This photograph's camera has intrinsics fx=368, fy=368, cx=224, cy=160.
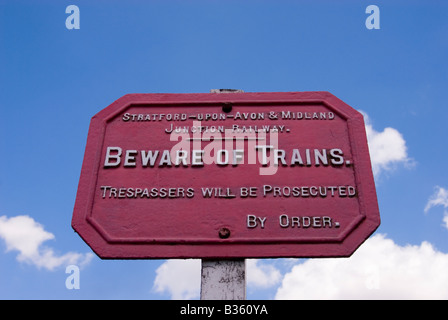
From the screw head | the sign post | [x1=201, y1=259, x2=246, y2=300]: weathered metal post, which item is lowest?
[x1=201, y1=259, x2=246, y2=300]: weathered metal post

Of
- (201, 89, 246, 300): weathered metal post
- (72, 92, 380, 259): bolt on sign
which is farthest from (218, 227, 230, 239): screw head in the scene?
(201, 89, 246, 300): weathered metal post

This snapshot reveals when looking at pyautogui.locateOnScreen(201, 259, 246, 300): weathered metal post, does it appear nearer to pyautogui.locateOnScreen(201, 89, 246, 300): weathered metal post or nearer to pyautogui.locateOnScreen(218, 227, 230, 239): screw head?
pyautogui.locateOnScreen(201, 89, 246, 300): weathered metal post

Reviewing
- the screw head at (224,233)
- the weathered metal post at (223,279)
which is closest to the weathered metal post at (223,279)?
the weathered metal post at (223,279)

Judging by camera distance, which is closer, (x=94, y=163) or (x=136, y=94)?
(x=94, y=163)

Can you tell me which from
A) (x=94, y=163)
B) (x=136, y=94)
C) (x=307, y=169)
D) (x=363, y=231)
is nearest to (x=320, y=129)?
(x=307, y=169)

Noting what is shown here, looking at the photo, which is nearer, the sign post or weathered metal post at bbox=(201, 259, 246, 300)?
weathered metal post at bbox=(201, 259, 246, 300)

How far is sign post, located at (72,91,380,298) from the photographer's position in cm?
253

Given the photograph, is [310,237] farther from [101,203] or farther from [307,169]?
[101,203]

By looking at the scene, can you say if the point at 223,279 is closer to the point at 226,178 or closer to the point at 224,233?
the point at 224,233

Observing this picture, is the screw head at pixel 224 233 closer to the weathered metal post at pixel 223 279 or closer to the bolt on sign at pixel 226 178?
the bolt on sign at pixel 226 178

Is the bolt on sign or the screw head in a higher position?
the bolt on sign

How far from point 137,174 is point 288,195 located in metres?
1.16

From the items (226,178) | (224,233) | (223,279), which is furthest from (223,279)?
(226,178)

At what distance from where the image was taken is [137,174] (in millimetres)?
2848
